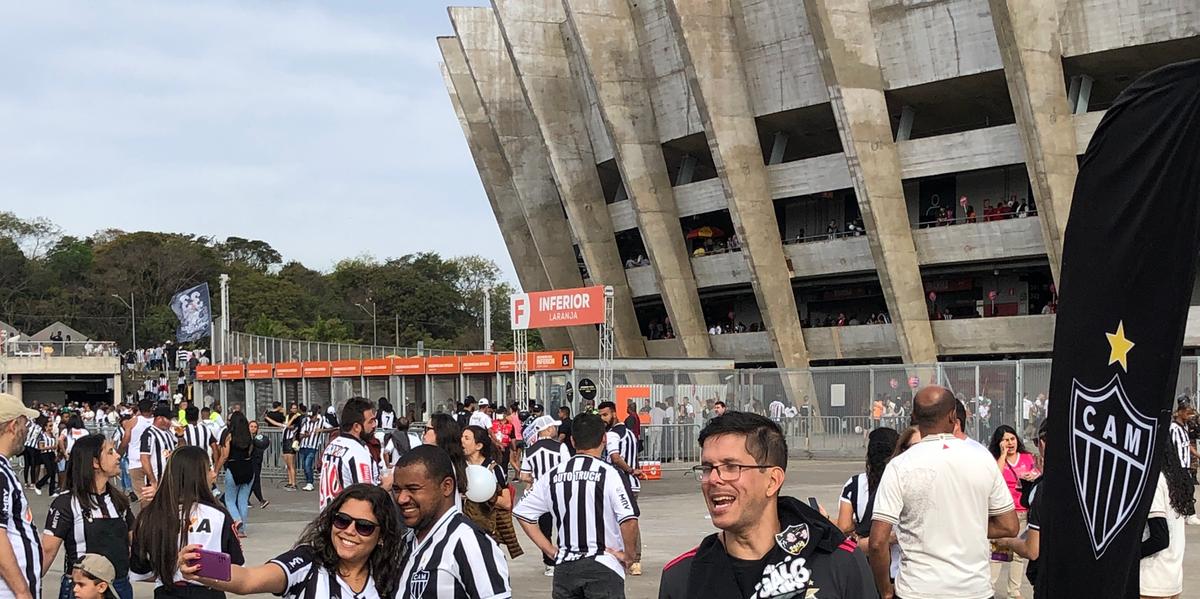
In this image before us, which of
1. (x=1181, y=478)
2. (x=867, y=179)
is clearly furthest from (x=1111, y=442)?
(x=867, y=179)

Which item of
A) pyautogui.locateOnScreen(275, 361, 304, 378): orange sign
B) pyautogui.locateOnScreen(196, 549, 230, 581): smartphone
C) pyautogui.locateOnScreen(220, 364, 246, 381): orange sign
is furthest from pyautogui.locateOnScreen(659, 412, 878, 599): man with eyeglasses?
pyautogui.locateOnScreen(220, 364, 246, 381): orange sign

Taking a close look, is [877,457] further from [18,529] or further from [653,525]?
[653,525]

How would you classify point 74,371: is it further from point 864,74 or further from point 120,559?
point 120,559

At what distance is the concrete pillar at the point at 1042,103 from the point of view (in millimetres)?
37688

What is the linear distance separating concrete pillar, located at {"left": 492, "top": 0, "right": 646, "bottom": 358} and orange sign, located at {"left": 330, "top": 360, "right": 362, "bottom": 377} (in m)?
12.2

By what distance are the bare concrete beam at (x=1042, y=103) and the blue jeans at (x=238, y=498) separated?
26259mm

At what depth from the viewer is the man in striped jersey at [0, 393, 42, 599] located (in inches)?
245

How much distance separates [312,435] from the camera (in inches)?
1051

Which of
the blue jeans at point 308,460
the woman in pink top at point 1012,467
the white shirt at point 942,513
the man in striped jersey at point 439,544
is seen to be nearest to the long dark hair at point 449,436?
the white shirt at point 942,513

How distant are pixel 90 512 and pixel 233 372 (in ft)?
138

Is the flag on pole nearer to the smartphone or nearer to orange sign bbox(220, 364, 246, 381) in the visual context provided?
orange sign bbox(220, 364, 246, 381)

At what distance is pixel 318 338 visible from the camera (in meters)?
87.4

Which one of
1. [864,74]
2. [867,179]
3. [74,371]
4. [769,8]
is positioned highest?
[769,8]

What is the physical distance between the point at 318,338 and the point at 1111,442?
282 feet
